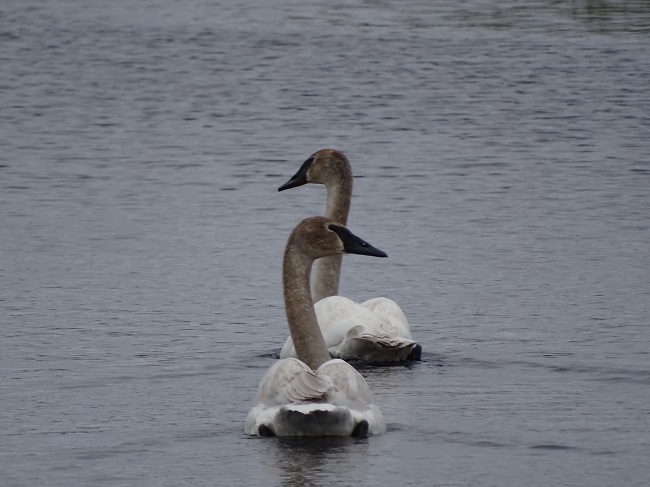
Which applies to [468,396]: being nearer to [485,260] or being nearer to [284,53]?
[485,260]

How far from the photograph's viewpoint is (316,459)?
24.3ft

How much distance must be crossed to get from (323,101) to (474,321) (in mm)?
11153

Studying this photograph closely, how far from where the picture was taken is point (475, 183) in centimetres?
1603

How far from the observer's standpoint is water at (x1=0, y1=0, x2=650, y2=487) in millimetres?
7738

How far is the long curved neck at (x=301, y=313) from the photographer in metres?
8.62

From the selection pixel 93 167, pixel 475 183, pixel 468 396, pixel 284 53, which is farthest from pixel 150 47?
pixel 468 396

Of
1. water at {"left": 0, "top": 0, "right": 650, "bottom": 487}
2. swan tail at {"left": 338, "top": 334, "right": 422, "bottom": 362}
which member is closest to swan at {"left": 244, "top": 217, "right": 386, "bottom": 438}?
water at {"left": 0, "top": 0, "right": 650, "bottom": 487}

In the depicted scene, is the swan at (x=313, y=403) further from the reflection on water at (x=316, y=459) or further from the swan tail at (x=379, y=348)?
the swan tail at (x=379, y=348)

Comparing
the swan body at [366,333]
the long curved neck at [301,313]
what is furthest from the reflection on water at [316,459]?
the swan body at [366,333]

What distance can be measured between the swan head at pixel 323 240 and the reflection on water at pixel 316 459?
4.65 feet

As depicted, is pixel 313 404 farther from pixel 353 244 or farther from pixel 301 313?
pixel 353 244

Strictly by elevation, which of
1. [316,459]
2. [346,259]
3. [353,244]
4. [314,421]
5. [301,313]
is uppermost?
[353,244]

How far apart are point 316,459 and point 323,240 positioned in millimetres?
1739

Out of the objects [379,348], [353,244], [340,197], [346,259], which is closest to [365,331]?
[379,348]
